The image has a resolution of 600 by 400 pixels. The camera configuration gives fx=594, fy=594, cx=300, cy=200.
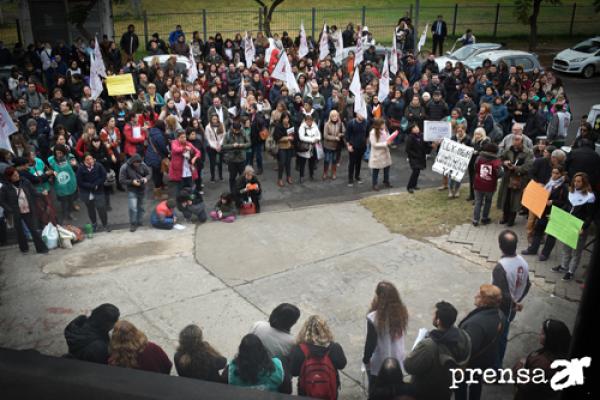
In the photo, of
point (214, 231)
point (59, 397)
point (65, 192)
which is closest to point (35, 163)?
point (65, 192)

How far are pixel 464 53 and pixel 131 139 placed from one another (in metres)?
14.7

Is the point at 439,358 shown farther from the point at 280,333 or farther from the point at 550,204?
the point at 550,204

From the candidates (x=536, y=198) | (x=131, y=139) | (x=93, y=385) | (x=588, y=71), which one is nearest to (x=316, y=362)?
(x=93, y=385)

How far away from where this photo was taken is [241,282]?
890cm

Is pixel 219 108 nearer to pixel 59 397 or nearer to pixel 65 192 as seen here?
pixel 65 192

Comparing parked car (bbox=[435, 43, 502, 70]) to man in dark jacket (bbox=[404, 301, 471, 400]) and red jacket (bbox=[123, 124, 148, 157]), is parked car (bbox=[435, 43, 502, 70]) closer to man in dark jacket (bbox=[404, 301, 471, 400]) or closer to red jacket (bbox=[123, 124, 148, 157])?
red jacket (bbox=[123, 124, 148, 157])

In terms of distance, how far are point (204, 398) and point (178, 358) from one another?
109 inches

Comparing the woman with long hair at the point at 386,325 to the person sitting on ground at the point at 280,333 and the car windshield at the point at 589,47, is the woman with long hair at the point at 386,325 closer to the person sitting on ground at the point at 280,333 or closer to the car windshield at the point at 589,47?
the person sitting on ground at the point at 280,333

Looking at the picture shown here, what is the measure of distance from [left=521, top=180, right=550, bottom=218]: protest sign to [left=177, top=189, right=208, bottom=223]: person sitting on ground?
5711mm

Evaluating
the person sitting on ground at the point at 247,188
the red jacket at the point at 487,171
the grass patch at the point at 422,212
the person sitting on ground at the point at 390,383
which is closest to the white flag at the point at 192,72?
the person sitting on ground at the point at 247,188

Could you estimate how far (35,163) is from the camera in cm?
1049

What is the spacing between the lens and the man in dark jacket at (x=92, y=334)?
529 centimetres

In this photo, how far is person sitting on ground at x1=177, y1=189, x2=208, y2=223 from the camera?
11109mm

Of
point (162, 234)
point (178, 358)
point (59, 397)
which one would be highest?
point (59, 397)
